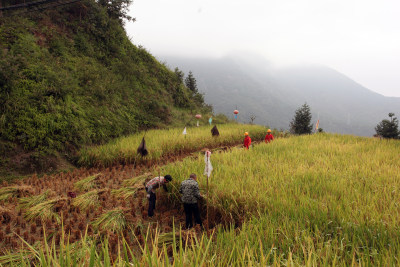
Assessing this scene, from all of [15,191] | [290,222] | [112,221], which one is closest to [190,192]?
[112,221]

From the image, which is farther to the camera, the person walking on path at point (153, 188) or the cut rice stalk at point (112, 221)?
the person walking on path at point (153, 188)

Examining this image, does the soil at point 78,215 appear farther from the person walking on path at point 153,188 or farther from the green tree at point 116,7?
the green tree at point 116,7

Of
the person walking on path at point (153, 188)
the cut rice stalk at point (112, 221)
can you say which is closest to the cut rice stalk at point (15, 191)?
the cut rice stalk at point (112, 221)

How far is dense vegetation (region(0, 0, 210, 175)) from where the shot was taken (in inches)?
287

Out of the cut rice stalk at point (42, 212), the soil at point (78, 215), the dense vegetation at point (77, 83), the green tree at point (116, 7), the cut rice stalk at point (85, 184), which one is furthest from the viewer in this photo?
the green tree at point (116, 7)

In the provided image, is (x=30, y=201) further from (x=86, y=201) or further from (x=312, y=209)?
(x=312, y=209)

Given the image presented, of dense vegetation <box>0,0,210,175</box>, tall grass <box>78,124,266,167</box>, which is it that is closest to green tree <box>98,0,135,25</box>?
dense vegetation <box>0,0,210,175</box>

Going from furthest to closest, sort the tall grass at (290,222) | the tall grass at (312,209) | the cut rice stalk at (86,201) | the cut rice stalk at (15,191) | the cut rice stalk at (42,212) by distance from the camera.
A: the cut rice stalk at (15,191)
the cut rice stalk at (86,201)
the cut rice stalk at (42,212)
the tall grass at (312,209)
the tall grass at (290,222)

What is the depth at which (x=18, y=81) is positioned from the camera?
303 inches

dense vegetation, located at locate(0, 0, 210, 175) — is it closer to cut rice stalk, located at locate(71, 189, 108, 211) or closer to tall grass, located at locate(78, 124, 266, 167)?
tall grass, located at locate(78, 124, 266, 167)

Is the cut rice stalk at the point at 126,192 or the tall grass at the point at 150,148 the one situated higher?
the tall grass at the point at 150,148

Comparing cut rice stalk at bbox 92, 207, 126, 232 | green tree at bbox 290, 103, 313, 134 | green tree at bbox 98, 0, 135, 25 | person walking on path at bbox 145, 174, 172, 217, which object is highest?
green tree at bbox 98, 0, 135, 25

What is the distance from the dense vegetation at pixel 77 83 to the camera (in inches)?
287

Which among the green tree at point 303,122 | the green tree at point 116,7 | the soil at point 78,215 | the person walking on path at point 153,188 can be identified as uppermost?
the green tree at point 116,7
